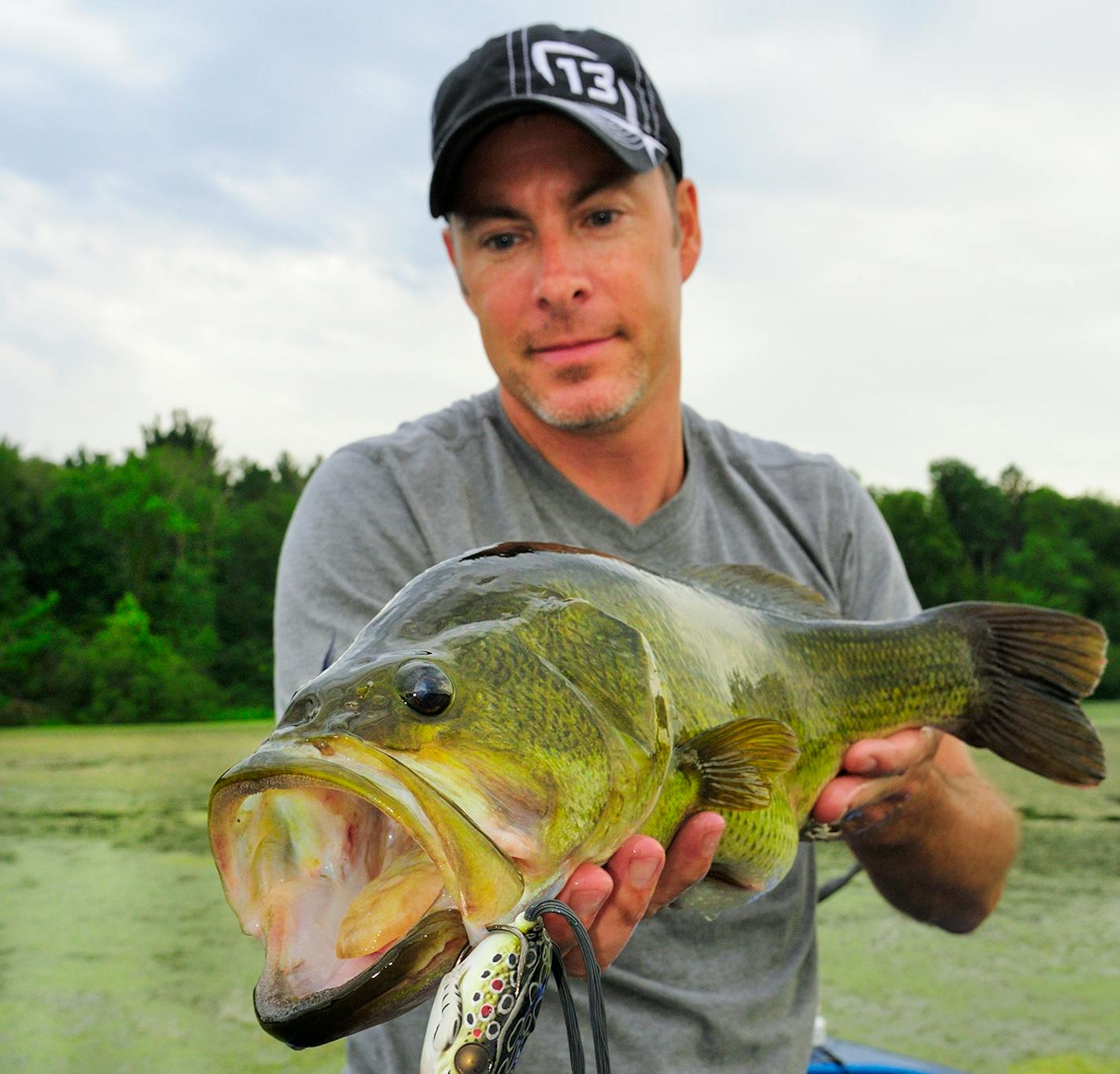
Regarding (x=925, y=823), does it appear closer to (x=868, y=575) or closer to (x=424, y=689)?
(x=868, y=575)

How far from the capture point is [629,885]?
146 cm

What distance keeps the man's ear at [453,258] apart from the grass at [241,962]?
173 inches

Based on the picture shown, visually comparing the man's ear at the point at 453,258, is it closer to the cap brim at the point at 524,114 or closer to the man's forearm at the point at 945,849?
the cap brim at the point at 524,114

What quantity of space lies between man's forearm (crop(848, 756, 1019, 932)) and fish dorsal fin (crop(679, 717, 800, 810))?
710 mm

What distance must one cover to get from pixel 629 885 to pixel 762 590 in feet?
2.53

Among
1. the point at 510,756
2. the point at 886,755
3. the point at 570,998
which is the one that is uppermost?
the point at 510,756

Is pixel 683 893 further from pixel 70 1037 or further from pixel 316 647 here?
pixel 70 1037

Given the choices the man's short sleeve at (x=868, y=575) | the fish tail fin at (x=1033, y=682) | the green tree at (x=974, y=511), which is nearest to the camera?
the fish tail fin at (x=1033, y=682)

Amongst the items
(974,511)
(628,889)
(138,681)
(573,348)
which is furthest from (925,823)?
(974,511)

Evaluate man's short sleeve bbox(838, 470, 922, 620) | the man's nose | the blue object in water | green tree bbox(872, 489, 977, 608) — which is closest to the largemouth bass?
man's short sleeve bbox(838, 470, 922, 620)

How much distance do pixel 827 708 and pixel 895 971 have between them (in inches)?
Result: 222

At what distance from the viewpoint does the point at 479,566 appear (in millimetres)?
1497

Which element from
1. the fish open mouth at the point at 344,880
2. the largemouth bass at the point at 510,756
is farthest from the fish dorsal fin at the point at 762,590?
the fish open mouth at the point at 344,880

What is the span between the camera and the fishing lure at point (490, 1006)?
105 cm
